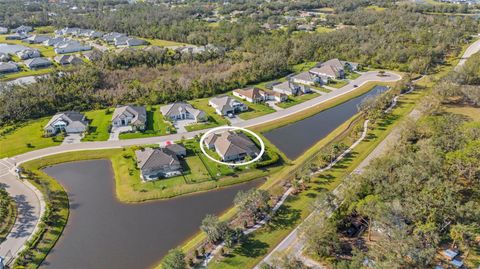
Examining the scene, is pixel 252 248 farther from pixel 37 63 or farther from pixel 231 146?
pixel 37 63

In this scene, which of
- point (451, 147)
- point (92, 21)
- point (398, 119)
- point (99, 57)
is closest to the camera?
point (451, 147)

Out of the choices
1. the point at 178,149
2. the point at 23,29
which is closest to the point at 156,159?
the point at 178,149

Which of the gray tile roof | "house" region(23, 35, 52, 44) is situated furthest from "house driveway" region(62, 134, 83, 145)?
"house" region(23, 35, 52, 44)

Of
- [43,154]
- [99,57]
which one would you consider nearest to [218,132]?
[43,154]

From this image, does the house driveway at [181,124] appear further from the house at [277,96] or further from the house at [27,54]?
the house at [27,54]

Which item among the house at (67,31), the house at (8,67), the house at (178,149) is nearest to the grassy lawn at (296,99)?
the house at (178,149)

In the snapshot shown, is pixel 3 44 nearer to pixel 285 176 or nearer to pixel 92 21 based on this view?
pixel 92 21
